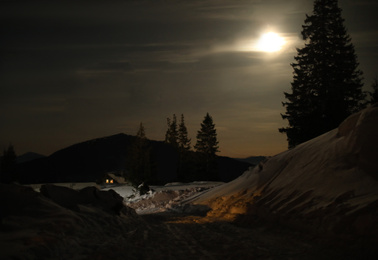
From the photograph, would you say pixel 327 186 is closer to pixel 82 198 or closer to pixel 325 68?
pixel 82 198

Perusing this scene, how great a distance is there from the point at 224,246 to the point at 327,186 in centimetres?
451

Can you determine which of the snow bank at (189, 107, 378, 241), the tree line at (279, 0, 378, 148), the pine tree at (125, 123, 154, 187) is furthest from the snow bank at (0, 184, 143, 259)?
the pine tree at (125, 123, 154, 187)

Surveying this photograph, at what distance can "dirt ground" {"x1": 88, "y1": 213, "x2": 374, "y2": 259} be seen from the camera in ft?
20.1

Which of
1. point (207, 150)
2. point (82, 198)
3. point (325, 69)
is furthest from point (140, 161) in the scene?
point (82, 198)

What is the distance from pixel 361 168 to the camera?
9.36 meters

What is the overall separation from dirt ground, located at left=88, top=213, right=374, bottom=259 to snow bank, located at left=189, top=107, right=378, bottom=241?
75 centimetres

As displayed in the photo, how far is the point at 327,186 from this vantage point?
968 cm

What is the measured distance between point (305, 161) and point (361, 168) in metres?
3.68

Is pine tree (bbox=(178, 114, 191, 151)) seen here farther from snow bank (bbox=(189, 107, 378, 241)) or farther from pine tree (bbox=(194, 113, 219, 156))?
snow bank (bbox=(189, 107, 378, 241))

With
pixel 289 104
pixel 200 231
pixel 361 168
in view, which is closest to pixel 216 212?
pixel 200 231

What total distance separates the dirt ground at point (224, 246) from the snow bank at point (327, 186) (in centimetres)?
75

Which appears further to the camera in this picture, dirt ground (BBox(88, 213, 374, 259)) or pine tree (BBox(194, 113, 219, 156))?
pine tree (BBox(194, 113, 219, 156))

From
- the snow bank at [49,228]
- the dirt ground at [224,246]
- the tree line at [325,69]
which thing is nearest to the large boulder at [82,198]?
the snow bank at [49,228]

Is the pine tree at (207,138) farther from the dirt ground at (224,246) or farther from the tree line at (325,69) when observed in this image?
the dirt ground at (224,246)
